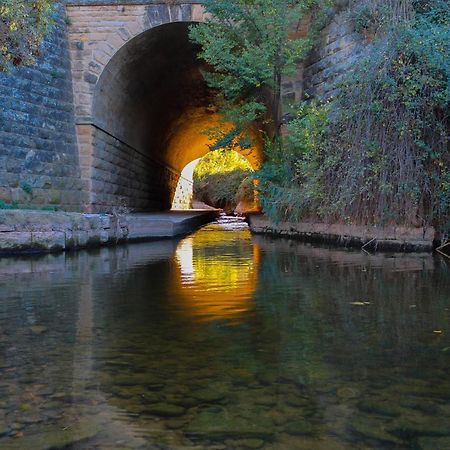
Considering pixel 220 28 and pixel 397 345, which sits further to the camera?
pixel 220 28

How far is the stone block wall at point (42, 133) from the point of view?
12352mm

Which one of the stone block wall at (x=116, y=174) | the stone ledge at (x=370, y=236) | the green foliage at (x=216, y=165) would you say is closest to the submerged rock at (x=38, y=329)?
the stone ledge at (x=370, y=236)

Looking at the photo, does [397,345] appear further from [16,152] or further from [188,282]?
[16,152]

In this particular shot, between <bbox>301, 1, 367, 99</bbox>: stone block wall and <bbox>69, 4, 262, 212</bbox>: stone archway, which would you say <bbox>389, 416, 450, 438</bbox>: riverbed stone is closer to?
<bbox>301, 1, 367, 99</bbox>: stone block wall

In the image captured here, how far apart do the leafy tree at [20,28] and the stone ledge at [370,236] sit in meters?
6.32

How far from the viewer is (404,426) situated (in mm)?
2154

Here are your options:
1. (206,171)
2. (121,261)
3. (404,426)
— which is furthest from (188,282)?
(206,171)

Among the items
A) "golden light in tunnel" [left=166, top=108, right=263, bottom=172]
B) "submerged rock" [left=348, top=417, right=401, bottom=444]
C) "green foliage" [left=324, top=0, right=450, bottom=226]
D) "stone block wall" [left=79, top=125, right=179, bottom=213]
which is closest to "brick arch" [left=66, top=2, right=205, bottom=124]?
"stone block wall" [left=79, top=125, right=179, bottom=213]

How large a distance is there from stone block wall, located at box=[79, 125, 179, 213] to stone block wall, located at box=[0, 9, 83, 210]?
0.38 meters

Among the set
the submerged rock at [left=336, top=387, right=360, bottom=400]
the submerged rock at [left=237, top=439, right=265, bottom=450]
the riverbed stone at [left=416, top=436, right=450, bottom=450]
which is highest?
the submerged rock at [left=336, top=387, right=360, bottom=400]

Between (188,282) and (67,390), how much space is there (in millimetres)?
3495

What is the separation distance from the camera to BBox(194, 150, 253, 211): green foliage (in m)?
39.3

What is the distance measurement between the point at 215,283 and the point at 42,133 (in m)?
9.11

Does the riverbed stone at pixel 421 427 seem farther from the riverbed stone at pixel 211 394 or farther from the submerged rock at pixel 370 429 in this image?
the riverbed stone at pixel 211 394
